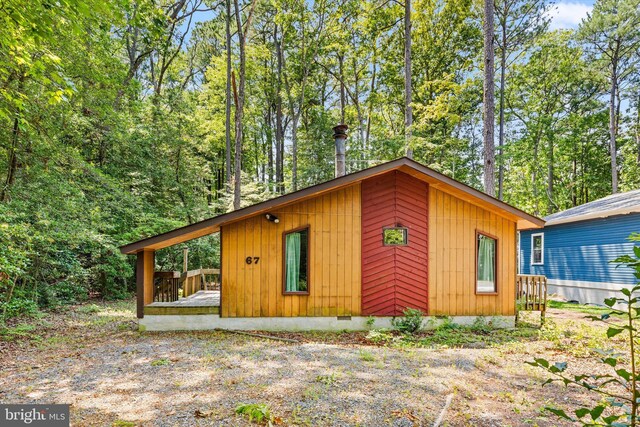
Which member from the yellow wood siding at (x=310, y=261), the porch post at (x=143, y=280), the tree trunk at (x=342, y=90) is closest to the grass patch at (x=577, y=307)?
the yellow wood siding at (x=310, y=261)

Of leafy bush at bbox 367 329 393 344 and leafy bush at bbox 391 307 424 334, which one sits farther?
leafy bush at bbox 391 307 424 334

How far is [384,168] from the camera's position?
7488mm

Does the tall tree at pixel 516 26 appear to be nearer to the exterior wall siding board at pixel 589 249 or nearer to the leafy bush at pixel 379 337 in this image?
the exterior wall siding board at pixel 589 249

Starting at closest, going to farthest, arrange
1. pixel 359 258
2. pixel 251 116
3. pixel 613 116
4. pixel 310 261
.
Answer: pixel 310 261 → pixel 359 258 → pixel 613 116 → pixel 251 116

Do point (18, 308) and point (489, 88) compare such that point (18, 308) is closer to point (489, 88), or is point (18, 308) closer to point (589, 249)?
point (489, 88)

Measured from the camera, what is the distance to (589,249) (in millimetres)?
11711

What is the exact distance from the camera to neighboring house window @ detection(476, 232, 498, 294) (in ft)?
26.7

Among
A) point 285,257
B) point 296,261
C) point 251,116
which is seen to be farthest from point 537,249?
point 251,116

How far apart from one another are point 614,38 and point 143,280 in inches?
1063

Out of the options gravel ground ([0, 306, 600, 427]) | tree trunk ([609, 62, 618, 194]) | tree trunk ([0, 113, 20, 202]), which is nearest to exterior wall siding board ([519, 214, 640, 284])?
gravel ground ([0, 306, 600, 427])

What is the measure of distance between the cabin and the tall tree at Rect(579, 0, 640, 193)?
765 inches

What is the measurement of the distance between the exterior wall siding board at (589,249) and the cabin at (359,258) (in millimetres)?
4316

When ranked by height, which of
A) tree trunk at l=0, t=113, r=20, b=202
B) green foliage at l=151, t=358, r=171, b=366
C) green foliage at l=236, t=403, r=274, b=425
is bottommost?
green foliage at l=151, t=358, r=171, b=366

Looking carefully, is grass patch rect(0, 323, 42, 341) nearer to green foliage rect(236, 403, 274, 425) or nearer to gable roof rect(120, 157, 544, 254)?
gable roof rect(120, 157, 544, 254)
